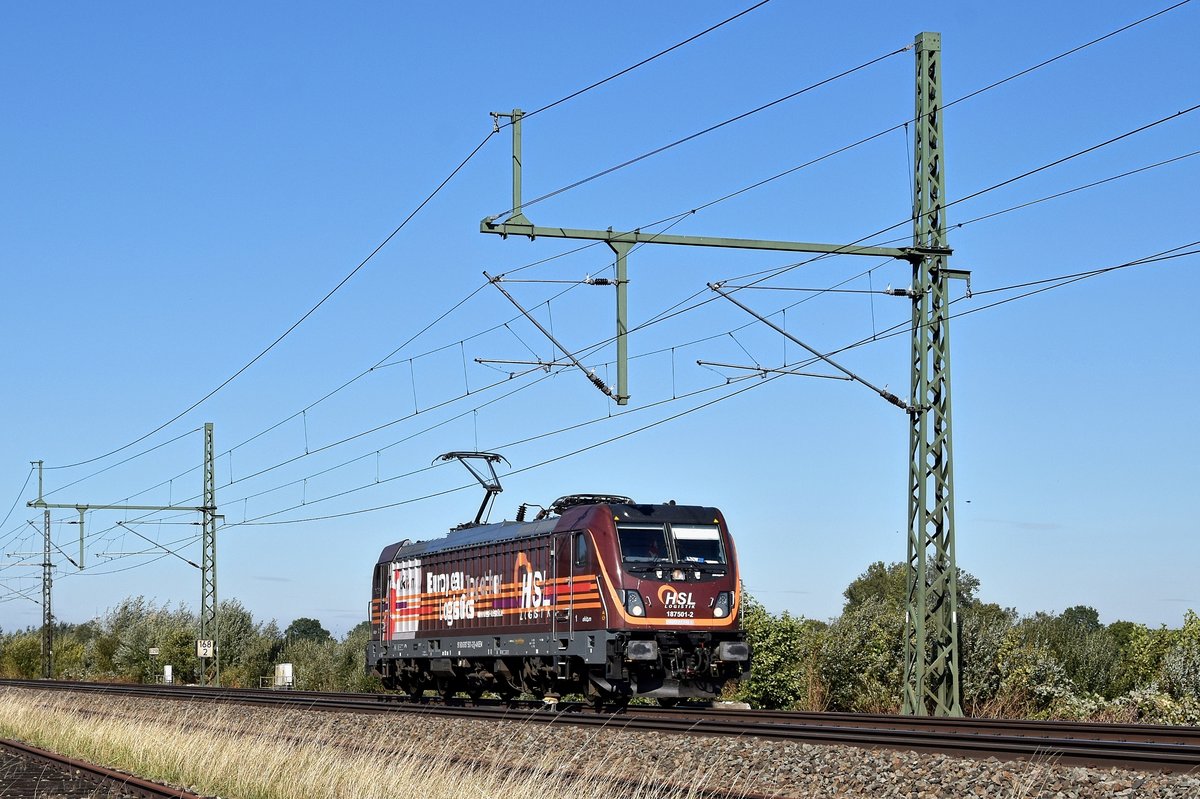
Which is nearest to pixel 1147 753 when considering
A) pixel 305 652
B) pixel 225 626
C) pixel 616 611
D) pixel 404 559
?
pixel 616 611

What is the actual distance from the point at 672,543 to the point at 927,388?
17.2ft

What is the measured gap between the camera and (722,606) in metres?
26.4

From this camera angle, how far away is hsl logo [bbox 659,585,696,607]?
84.5 feet

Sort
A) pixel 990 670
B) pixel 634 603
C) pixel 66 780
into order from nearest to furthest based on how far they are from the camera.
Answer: pixel 66 780 → pixel 634 603 → pixel 990 670

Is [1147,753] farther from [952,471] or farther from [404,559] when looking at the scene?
[404,559]

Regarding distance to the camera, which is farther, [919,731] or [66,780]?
[919,731]

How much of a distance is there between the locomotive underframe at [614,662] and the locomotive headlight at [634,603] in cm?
38

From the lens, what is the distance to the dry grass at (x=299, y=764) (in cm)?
1436

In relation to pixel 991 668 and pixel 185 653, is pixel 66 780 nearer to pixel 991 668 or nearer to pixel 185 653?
pixel 991 668

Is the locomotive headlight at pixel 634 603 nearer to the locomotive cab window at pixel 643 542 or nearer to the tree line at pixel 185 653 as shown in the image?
the locomotive cab window at pixel 643 542

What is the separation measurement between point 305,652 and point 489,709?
33827 mm

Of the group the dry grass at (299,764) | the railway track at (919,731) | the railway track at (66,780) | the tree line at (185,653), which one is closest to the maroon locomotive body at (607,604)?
the railway track at (919,731)

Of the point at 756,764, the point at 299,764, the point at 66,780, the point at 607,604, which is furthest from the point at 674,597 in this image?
the point at 66,780

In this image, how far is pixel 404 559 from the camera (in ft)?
116
